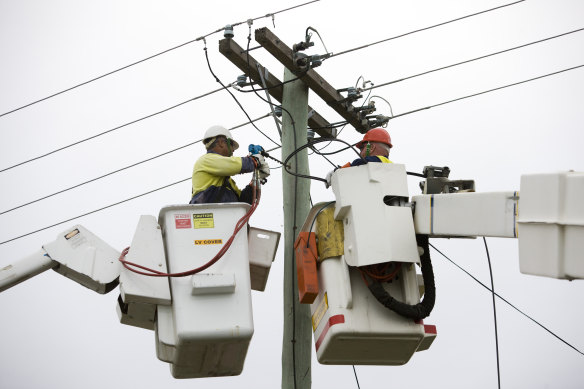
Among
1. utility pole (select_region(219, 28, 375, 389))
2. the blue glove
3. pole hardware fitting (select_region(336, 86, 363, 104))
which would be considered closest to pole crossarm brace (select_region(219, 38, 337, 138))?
utility pole (select_region(219, 28, 375, 389))

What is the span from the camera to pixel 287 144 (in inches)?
338

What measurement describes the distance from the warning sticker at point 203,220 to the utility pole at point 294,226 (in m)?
1.43

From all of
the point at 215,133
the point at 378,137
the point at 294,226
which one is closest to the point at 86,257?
the point at 215,133

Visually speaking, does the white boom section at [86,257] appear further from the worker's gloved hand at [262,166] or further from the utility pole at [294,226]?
the utility pole at [294,226]

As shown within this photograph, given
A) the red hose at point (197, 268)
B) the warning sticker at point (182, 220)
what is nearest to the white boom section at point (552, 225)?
the red hose at point (197, 268)

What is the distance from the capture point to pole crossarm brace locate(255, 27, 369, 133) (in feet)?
28.3

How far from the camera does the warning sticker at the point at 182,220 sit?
671cm

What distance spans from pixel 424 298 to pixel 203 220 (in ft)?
5.41

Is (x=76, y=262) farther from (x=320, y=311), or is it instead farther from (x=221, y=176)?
(x=320, y=311)

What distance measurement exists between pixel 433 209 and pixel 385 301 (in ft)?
2.34

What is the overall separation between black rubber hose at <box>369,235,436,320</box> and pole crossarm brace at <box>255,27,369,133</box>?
274 cm

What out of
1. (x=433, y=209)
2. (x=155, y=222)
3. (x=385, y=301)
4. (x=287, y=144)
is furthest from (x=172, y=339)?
(x=287, y=144)

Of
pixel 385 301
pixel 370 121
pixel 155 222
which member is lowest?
pixel 385 301

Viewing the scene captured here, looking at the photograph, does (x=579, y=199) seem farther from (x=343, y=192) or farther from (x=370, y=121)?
(x=370, y=121)
